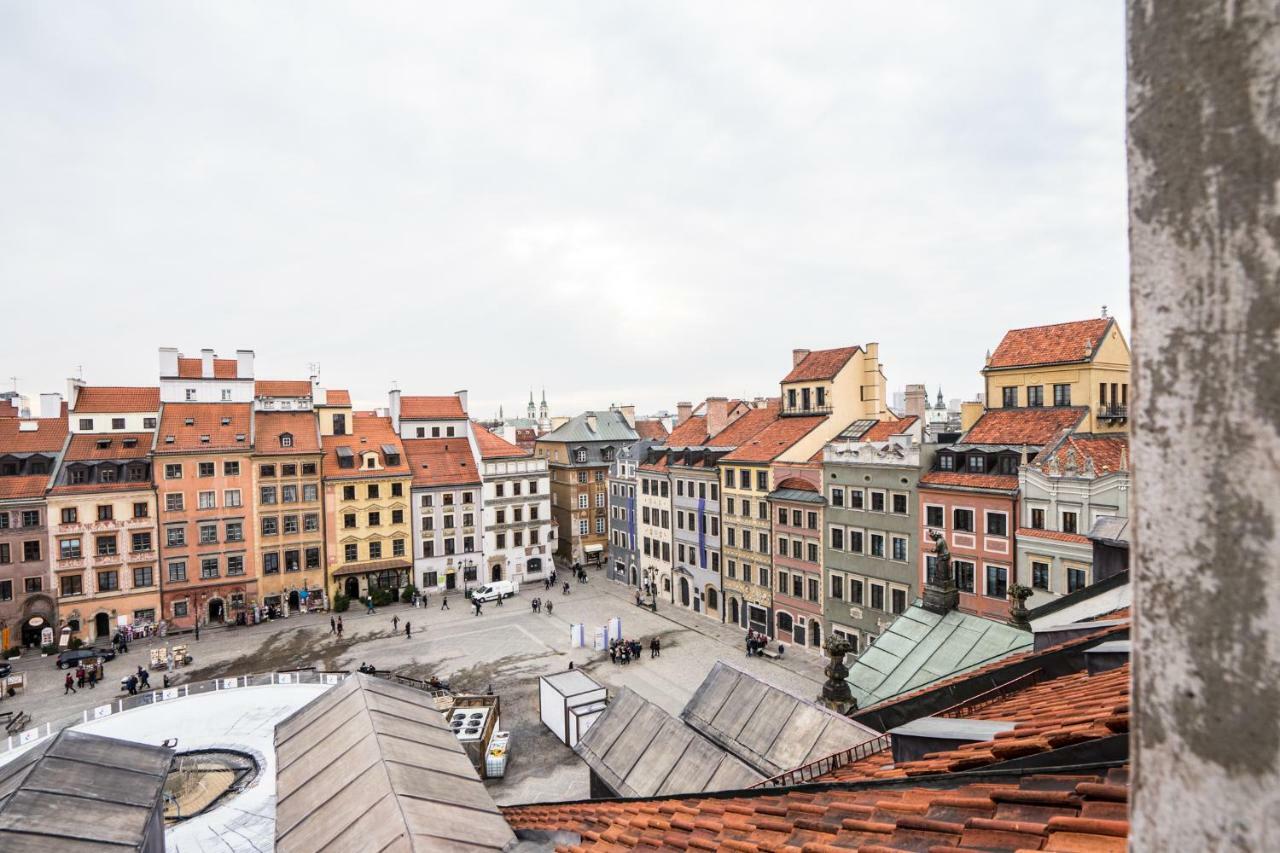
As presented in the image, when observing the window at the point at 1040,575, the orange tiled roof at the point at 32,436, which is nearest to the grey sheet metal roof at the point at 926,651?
the window at the point at 1040,575

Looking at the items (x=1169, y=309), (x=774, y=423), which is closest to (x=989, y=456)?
(x=774, y=423)

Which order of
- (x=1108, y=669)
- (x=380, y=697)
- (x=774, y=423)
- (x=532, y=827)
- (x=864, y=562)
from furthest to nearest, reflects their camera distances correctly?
(x=774, y=423) → (x=864, y=562) → (x=380, y=697) → (x=532, y=827) → (x=1108, y=669)

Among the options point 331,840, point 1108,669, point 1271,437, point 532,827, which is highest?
point 1271,437

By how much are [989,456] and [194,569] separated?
4976 centimetres

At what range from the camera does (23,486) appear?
42875 millimetres

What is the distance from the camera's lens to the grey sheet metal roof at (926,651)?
13.2m

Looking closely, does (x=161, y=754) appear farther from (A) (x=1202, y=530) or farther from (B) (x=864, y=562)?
(B) (x=864, y=562)

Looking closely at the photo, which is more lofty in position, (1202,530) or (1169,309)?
(1169,309)

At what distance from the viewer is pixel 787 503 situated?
3941 centimetres

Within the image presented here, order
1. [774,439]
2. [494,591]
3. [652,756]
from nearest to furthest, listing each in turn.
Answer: [652,756] → [774,439] → [494,591]

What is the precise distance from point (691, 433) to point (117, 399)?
4138 centimetres

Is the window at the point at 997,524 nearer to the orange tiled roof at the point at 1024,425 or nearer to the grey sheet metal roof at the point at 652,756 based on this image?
the orange tiled roof at the point at 1024,425

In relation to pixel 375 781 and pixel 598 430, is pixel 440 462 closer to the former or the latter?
pixel 598 430

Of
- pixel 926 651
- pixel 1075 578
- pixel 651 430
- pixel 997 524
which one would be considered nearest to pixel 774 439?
pixel 997 524
